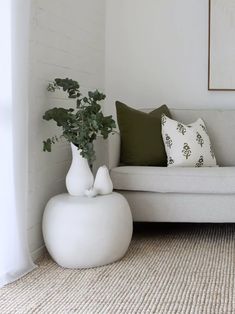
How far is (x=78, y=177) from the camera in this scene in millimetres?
2803

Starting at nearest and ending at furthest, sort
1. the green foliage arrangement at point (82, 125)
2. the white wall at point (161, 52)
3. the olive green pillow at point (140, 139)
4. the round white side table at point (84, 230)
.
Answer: the round white side table at point (84, 230) < the green foliage arrangement at point (82, 125) < the olive green pillow at point (140, 139) < the white wall at point (161, 52)

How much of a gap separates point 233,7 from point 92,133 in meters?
1.91

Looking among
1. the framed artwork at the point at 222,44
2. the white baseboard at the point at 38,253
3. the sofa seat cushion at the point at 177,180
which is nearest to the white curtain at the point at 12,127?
the white baseboard at the point at 38,253

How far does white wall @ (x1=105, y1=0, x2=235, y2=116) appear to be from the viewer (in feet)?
13.4

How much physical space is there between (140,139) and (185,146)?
33cm

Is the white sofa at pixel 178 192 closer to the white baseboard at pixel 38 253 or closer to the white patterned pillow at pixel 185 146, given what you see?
the white patterned pillow at pixel 185 146

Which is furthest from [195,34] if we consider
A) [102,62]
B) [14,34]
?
[14,34]

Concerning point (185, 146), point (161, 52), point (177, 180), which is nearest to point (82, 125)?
point (177, 180)

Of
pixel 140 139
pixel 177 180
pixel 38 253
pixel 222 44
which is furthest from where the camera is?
pixel 222 44

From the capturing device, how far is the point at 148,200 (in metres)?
3.13

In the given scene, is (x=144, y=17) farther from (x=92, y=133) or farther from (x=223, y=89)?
(x=92, y=133)

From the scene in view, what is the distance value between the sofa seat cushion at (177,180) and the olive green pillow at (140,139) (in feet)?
1.06

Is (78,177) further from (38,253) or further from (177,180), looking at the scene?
(177,180)

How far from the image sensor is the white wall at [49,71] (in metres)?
2.75
